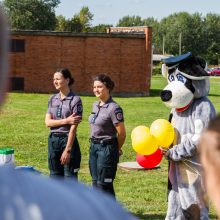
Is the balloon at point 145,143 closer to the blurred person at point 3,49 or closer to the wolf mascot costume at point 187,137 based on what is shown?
the wolf mascot costume at point 187,137

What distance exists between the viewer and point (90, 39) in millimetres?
31734

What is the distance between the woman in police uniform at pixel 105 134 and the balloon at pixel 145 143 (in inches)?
28.8

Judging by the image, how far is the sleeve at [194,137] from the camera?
566 centimetres

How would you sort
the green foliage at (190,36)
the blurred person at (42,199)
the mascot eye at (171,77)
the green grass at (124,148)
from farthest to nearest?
the green foliage at (190,36) < the green grass at (124,148) < the mascot eye at (171,77) < the blurred person at (42,199)

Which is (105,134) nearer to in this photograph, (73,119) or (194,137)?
(73,119)

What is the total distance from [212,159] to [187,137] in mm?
4165

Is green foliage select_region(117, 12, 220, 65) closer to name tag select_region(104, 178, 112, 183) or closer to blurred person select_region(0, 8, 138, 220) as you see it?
name tag select_region(104, 178, 112, 183)

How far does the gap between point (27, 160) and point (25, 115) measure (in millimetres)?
9320

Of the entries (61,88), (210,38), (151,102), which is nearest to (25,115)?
(151,102)

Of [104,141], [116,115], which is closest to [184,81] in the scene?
[116,115]

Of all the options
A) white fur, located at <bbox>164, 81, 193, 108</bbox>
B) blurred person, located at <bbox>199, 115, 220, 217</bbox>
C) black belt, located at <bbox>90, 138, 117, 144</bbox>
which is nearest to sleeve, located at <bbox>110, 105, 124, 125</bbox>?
black belt, located at <bbox>90, 138, 117, 144</bbox>

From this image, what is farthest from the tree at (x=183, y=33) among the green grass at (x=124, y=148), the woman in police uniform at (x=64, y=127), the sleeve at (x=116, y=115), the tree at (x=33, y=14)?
the sleeve at (x=116, y=115)

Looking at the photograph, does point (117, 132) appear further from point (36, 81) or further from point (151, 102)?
point (36, 81)

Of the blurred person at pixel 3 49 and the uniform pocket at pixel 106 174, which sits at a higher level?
the blurred person at pixel 3 49
